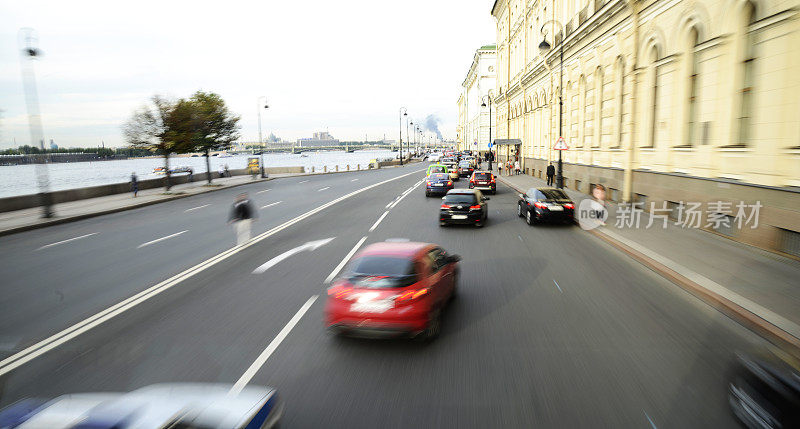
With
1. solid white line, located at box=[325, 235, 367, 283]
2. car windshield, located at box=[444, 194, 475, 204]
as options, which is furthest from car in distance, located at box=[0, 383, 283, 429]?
car windshield, located at box=[444, 194, 475, 204]

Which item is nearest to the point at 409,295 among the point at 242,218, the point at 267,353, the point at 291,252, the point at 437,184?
the point at 267,353

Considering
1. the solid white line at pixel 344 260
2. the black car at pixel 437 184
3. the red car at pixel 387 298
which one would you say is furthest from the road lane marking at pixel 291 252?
the black car at pixel 437 184

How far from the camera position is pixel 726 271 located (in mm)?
9727

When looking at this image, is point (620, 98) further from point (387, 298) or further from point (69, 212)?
point (69, 212)

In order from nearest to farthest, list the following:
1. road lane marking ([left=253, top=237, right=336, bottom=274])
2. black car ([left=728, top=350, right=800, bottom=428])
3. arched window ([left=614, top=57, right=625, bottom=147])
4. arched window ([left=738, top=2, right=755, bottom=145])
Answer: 1. black car ([left=728, top=350, right=800, bottom=428])
2. road lane marking ([left=253, top=237, right=336, bottom=274])
3. arched window ([left=738, top=2, right=755, bottom=145])
4. arched window ([left=614, top=57, right=625, bottom=147])

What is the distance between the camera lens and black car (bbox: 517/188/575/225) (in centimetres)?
1627

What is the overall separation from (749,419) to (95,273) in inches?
495

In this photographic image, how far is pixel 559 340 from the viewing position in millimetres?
6395

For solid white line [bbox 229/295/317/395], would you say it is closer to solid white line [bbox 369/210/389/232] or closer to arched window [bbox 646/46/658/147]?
solid white line [bbox 369/210/389/232]

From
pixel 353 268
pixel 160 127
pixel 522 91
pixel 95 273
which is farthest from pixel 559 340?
pixel 522 91

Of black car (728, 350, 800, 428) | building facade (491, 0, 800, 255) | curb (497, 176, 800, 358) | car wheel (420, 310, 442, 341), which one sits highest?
building facade (491, 0, 800, 255)

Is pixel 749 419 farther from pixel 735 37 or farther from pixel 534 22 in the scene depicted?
pixel 534 22

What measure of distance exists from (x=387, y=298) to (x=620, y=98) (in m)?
21.3

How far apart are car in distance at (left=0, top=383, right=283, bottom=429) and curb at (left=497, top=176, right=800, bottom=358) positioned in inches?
273
